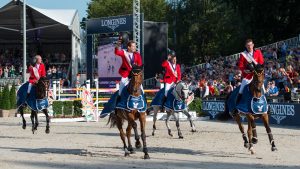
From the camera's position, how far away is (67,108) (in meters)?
32.9

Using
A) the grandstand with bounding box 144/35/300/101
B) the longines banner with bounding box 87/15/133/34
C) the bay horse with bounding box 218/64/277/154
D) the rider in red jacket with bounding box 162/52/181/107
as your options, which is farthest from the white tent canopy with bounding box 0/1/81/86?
the bay horse with bounding box 218/64/277/154

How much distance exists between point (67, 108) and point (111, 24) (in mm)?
12082

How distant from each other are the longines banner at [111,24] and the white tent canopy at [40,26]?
6.82 m

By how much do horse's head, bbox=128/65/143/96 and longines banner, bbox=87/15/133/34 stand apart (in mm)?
26901

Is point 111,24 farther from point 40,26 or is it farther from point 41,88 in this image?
point 41,88

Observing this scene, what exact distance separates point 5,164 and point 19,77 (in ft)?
127

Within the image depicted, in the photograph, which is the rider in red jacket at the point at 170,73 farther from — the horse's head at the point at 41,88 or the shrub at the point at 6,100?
the shrub at the point at 6,100

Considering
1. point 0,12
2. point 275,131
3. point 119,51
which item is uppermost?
point 0,12

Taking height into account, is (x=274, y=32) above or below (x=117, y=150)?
above

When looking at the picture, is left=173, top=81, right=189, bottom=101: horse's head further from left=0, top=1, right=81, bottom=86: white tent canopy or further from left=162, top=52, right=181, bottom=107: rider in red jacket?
left=0, top=1, right=81, bottom=86: white tent canopy

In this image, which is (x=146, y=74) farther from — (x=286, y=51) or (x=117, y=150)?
(x=117, y=150)

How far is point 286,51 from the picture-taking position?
130 ft

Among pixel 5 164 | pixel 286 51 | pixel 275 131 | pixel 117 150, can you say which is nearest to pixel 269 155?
pixel 117 150

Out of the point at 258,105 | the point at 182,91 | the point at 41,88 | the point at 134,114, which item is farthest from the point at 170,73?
the point at 258,105
